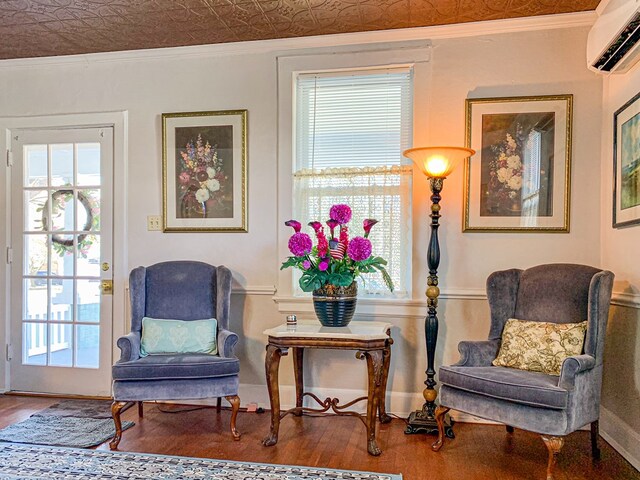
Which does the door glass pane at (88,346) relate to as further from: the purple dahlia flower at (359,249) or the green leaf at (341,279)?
the purple dahlia flower at (359,249)

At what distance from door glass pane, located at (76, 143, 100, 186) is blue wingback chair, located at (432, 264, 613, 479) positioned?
2.80 metres

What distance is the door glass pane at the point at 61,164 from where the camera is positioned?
368cm

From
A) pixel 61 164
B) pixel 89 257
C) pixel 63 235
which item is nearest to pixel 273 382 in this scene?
pixel 89 257

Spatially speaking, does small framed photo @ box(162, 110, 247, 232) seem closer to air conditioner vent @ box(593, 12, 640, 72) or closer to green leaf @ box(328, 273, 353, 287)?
green leaf @ box(328, 273, 353, 287)

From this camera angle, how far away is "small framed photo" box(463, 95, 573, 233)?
3055 mm

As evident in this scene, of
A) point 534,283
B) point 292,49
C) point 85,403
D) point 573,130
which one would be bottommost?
point 85,403

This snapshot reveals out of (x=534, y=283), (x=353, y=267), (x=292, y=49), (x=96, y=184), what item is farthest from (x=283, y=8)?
(x=534, y=283)

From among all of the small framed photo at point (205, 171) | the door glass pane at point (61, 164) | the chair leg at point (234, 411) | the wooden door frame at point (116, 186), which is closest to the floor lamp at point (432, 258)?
the chair leg at point (234, 411)

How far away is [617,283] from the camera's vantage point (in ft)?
9.15

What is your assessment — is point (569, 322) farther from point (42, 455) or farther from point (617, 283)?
point (42, 455)

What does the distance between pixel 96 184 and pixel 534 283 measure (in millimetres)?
3067

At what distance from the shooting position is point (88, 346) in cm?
362

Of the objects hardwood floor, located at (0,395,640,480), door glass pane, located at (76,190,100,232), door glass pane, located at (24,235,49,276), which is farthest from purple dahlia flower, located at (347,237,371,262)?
door glass pane, located at (24,235,49,276)

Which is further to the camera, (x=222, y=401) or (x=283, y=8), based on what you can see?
(x=222, y=401)
